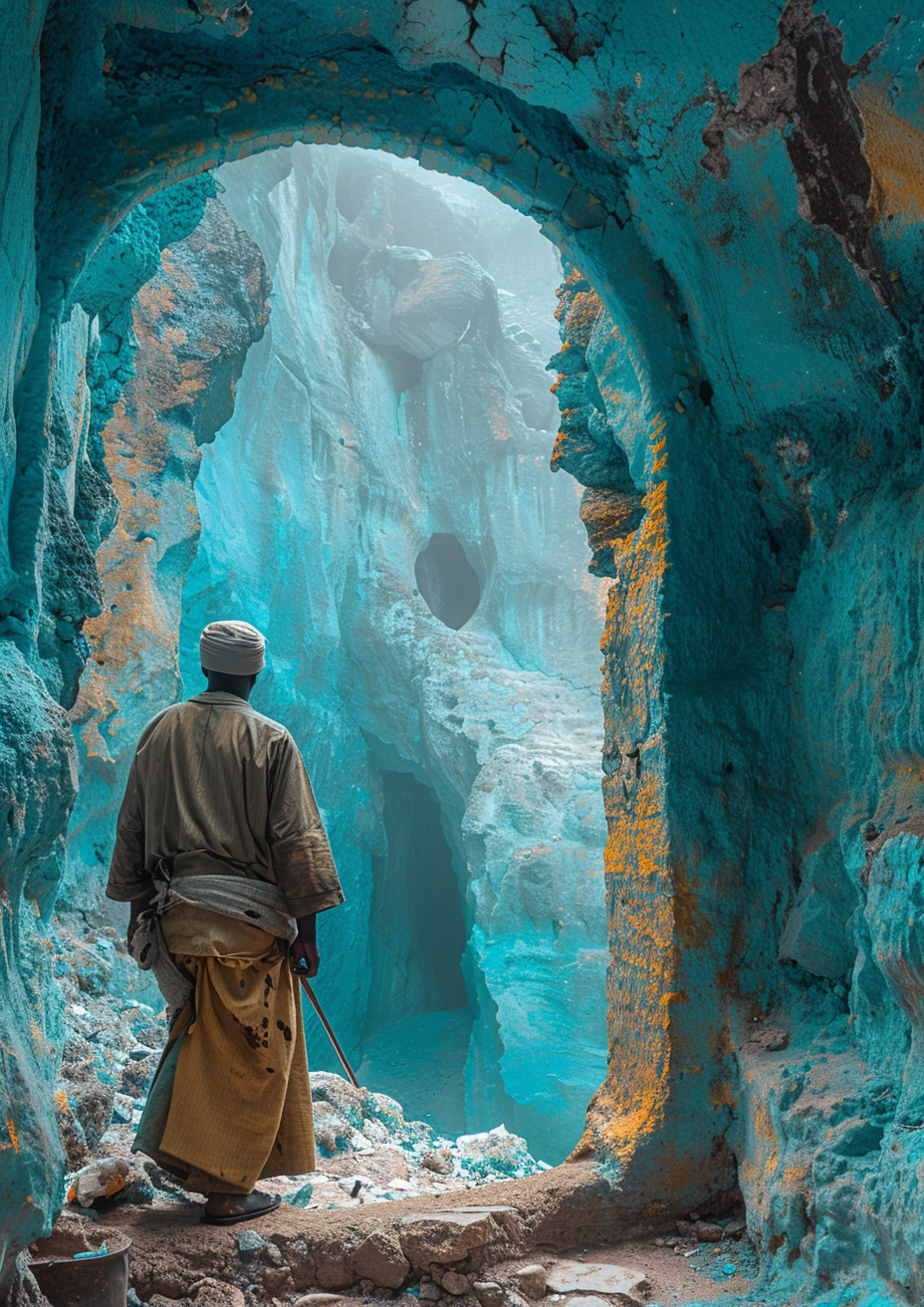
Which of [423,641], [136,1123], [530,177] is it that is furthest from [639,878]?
[423,641]

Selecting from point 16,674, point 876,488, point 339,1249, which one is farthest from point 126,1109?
point 876,488

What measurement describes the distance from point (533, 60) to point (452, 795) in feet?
39.8

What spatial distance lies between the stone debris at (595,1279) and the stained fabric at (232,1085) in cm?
65

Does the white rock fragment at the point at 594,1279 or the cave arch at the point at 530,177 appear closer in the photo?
the white rock fragment at the point at 594,1279

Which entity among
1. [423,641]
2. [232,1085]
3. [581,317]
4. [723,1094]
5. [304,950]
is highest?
[423,641]

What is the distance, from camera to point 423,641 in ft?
45.8

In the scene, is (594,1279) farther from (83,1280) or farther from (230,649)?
(230,649)

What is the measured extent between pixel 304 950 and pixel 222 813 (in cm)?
41

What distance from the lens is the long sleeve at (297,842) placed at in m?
2.26

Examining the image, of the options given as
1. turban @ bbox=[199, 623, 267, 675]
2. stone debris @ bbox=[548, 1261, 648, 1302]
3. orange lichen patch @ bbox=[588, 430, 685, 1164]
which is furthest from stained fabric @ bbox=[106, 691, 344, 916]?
stone debris @ bbox=[548, 1261, 648, 1302]

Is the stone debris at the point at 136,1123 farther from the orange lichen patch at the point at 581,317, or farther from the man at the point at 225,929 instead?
the orange lichen patch at the point at 581,317

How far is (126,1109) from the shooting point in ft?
10.3

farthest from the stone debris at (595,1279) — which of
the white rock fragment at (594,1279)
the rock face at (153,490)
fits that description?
the rock face at (153,490)

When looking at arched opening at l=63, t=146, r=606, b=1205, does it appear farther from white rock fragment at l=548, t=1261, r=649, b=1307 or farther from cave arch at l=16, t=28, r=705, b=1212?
white rock fragment at l=548, t=1261, r=649, b=1307
